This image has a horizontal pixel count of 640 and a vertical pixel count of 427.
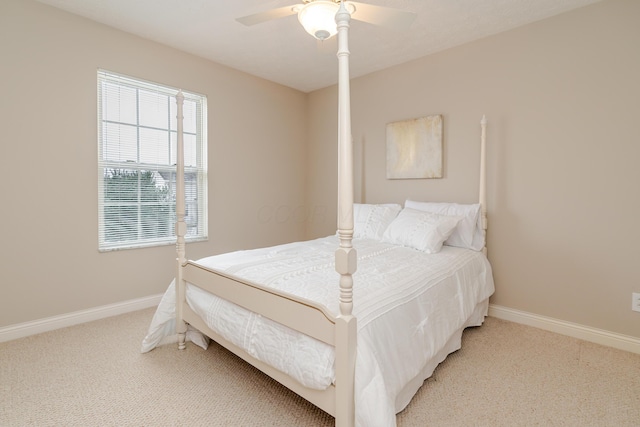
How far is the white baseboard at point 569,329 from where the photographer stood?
2.22 m

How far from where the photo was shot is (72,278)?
258 cm

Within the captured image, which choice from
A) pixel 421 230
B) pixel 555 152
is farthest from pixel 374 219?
pixel 555 152

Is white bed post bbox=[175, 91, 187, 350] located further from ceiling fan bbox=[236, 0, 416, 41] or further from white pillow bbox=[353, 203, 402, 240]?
white pillow bbox=[353, 203, 402, 240]

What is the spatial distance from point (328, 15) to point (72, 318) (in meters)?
2.95

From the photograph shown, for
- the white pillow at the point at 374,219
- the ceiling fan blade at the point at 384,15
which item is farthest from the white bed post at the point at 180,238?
the white pillow at the point at 374,219

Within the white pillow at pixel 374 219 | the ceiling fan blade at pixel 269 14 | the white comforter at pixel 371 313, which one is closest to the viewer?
the white comforter at pixel 371 313

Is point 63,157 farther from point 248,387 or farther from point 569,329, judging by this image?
point 569,329

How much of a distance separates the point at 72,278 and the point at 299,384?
228 cm

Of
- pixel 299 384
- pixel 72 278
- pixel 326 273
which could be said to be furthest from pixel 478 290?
pixel 72 278

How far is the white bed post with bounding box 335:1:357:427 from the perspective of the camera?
45.8 inches

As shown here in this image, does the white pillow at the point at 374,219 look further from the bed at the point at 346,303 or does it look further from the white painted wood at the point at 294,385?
the white painted wood at the point at 294,385

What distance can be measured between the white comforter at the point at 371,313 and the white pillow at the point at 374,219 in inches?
18.4

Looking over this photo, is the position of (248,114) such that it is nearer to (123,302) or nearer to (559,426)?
Result: (123,302)

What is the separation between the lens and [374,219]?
3070 millimetres
